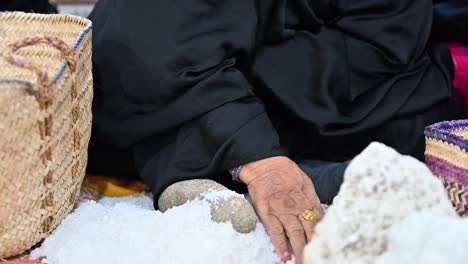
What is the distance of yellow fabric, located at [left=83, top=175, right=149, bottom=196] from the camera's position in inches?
53.7

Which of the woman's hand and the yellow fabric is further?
the yellow fabric

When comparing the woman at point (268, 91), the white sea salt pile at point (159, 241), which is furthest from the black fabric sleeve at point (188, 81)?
the white sea salt pile at point (159, 241)

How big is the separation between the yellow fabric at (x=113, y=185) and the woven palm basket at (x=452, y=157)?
0.57 meters

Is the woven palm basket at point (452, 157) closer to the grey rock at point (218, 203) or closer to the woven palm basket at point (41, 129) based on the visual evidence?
the grey rock at point (218, 203)

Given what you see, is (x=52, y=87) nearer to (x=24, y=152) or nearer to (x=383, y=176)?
(x=24, y=152)

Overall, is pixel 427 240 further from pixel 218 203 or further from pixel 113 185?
pixel 113 185

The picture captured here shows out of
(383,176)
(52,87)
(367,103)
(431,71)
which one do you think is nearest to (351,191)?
(383,176)

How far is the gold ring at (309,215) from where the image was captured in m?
0.99

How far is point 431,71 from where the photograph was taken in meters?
1.38

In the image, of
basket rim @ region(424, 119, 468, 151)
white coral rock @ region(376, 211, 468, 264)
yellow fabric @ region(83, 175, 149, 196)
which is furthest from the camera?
yellow fabric @ region(83, 175, 149, 196)

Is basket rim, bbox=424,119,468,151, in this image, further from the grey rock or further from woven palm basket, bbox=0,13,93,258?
woven palm basket, bbox=0,13,93,258

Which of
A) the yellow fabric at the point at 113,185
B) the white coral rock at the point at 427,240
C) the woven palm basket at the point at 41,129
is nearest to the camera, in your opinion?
the white coral rock at the point at 427,240

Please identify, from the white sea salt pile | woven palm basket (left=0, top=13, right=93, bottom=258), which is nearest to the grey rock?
the white sea salt pile

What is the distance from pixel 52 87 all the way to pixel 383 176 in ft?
1.51
